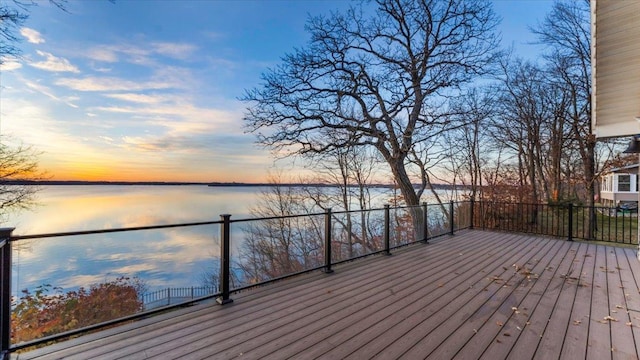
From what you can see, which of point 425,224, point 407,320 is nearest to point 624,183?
point 425,224

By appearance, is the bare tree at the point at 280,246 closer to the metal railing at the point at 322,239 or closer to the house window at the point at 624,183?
the metal railing at the point at 322,239

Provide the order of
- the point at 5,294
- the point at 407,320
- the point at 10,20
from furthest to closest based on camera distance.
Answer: the point at 10,20 < the point at 407,320 < the point at 5,294

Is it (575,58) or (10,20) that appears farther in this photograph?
(575,58)

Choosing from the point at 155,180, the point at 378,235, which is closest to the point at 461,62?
the point at 378,235

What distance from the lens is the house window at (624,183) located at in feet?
65.8

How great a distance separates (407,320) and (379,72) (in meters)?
8.18

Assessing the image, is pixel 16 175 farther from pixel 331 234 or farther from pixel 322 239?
pixel 331 234

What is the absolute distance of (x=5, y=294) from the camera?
199 cm

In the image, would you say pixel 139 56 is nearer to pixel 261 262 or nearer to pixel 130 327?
pixel 261 262

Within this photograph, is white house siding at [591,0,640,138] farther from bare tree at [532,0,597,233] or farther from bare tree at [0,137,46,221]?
bare tree at [0,137,46,221]

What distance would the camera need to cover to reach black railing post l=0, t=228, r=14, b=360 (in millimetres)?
1931

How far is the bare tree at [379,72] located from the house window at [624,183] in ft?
64.7

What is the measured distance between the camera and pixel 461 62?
8945 mm

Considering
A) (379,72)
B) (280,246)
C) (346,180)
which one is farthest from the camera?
(346,180)
